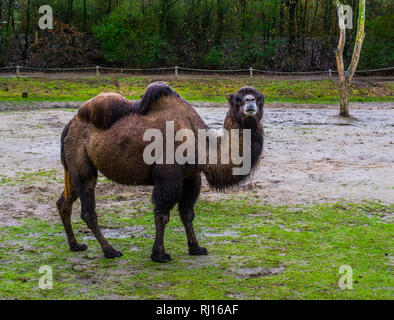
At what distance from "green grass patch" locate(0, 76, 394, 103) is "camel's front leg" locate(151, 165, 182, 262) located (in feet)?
52.3

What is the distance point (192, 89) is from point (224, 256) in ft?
59.0

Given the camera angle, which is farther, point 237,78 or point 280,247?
point 237,78

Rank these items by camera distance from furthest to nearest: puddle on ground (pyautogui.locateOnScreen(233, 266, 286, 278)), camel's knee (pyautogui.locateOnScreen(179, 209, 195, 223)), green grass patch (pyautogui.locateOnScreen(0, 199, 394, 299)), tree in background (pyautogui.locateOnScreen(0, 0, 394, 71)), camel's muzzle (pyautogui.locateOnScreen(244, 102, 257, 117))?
tree in background (pyautogui.locateOnScreen(0, 0, 394, 71)), camel's knee (pyautogui.locateOnScreen(179, 209, 195, 223)), puddle on ground (pyautogui.locateOnScreen(233, 266, 286, 278)), camel's muzzle (pyautogui.locateOnScreen(244, 102, 257, 117)), green grass patch (pyautogui.locateOnScreen(0, 199, 394, 299))

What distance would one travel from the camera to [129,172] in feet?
20.1

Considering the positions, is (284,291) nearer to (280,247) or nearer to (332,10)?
(280,247)

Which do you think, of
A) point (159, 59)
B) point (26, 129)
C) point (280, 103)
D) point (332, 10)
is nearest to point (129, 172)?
point (26, 129)

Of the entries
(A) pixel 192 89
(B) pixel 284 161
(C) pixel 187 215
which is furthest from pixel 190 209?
(A) pixel 192 89

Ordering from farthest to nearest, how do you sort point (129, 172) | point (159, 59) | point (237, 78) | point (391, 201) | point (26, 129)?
point (159, 59) < point (237, 78) < point (26, 129) < point (391, 201) < point (129, 172)

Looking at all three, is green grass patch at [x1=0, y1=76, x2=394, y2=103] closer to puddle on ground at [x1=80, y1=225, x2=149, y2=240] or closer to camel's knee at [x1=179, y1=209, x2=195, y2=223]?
puddle on ground at [x1=80, y1=225, x2=149, y2=240]

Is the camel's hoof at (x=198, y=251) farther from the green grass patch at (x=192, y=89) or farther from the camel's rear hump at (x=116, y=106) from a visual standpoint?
the green grass patch at (x=192, y=89)

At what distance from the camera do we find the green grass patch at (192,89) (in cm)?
2234

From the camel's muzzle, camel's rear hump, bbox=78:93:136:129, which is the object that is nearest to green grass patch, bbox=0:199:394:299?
camel's rear hump, bbox=78:93:136:129

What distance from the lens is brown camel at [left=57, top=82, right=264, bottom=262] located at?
19.3 ft

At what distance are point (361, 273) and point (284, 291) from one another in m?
0.93
